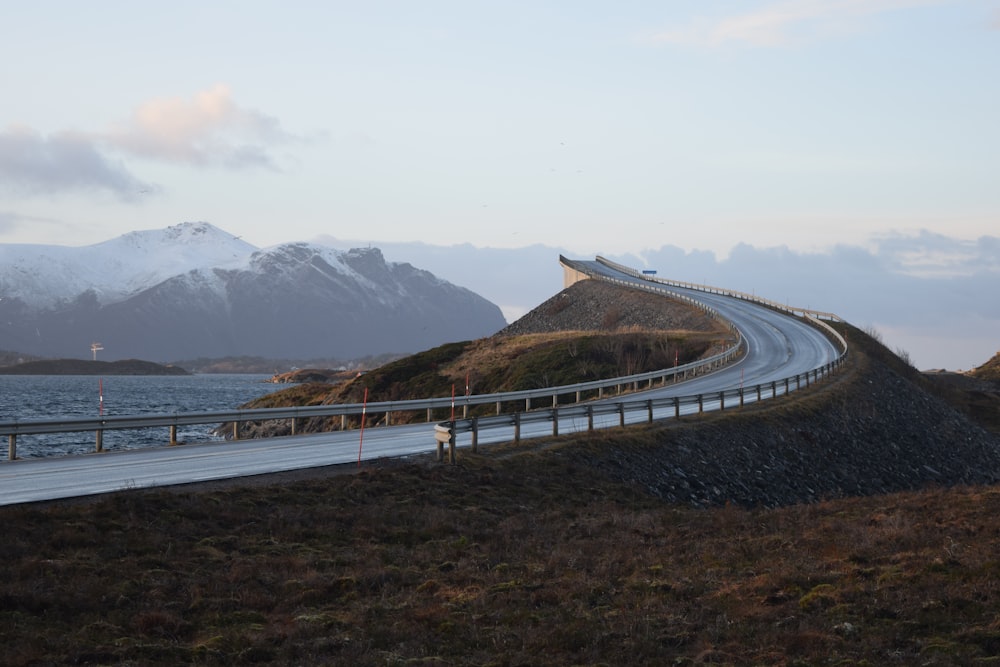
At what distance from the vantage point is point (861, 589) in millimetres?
12023

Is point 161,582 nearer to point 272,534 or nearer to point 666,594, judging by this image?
point 272,534

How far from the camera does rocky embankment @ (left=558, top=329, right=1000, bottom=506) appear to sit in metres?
26.0

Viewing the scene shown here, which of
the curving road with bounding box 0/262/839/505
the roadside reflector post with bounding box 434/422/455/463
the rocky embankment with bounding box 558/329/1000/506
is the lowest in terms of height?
the rocky embankment with bounding box 558/329/1000/506

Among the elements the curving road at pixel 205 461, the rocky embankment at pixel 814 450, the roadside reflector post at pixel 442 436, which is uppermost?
the roadside reflector post at pixel 442 436

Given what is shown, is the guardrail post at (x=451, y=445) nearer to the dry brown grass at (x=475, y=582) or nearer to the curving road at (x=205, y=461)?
the curving road at (x=205, y=461)

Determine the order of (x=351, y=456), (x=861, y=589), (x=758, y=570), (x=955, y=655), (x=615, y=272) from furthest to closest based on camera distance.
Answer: (x=615, y=272)
(x=351, y=456)
(x=758, y=570)
(x=861, y=589)
(x=955, y=655)

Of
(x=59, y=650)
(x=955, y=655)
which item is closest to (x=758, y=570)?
(x=955, y=655)

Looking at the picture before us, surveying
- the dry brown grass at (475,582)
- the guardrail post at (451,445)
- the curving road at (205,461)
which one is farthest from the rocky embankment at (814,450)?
the dry brown grass at (475,582)

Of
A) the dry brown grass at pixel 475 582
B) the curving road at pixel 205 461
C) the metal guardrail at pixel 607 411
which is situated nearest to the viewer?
the dry brown grass at pixel 475 582

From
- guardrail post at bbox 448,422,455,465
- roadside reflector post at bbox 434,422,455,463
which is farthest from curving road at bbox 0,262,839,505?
guardrail post at bbox 448,422,455,465

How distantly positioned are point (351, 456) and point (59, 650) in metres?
13.2

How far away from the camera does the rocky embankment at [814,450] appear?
26.0 metres

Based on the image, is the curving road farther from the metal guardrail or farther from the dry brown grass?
the dry brown grass

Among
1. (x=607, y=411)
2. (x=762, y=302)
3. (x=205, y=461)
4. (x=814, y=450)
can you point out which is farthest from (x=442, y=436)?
(x=762, y=302)
